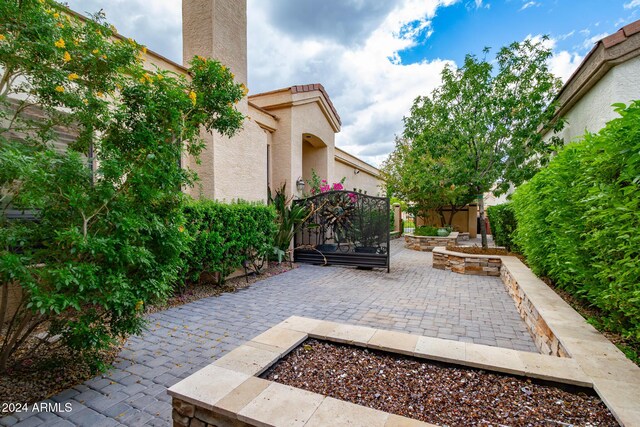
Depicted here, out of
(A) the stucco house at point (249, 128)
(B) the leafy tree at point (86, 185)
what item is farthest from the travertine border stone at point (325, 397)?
(A) the stucco house at point (249, 128)

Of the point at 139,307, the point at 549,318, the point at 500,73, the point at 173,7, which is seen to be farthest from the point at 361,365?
the point at 500,73

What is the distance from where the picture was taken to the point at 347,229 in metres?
8.42

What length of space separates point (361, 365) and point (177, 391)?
1368mm

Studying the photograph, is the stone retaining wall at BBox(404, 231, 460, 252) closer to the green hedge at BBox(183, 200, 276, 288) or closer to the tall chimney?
the green hedge at BBox(183, 200, 276, 288)

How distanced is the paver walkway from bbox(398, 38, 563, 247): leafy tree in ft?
10.9

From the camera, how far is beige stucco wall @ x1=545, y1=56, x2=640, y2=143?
14.2 feet

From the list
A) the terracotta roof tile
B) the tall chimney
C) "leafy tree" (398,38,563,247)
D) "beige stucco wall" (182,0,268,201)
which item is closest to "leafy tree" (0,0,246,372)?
"beige stucco wall" (182,0,268,201)

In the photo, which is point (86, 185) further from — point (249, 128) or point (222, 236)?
point (249, 128)

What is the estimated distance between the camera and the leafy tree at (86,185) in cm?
215

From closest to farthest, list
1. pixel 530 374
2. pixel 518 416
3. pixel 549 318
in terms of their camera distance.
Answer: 1. pixel 518 416
2. pixel 530 374
3. pixel 549 318

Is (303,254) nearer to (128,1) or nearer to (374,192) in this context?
(128,1)

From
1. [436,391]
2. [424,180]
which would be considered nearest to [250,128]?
[424,180]

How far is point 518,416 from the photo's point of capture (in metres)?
1.75

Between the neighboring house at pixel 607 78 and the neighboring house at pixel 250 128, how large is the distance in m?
6.56
